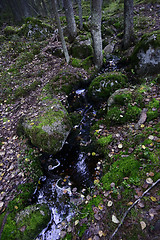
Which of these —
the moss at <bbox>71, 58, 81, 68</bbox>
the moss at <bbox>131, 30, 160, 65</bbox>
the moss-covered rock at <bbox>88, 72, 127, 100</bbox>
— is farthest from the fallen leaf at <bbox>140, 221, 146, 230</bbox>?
the moss at <bbox>71, 58, 81, 68</bbox>

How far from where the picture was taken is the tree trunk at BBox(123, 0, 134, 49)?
7220 millimetres

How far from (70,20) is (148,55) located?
7.47 m

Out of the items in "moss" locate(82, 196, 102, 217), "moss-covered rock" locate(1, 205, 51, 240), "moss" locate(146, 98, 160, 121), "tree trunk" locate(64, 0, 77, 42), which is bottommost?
"moss-covered rock" locate(1, 205, 51, 240)

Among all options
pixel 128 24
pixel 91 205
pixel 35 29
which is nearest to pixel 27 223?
pixel 91 205

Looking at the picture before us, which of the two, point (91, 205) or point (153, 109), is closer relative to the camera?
point (91, 205)

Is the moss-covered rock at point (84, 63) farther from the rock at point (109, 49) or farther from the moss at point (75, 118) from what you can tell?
the moss at point (75, 118)

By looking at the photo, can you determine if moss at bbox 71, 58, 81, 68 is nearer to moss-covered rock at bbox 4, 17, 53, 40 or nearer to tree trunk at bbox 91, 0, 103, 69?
tree trunk at bbox 91, 0, 103, 69

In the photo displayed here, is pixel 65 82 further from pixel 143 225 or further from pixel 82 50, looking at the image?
pixel 143 225

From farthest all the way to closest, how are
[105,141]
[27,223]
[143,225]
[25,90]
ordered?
1. [25,90]
2. [105,141]
3. [27,223]
4. [143,225]

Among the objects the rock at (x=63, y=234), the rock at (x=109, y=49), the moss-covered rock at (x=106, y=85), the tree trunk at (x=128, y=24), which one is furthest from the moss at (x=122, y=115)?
the rock at (x=109, y=49)

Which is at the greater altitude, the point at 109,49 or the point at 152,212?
the point at 109,49

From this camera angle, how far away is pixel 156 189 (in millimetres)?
2596

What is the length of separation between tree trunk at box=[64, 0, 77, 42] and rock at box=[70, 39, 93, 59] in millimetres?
1848

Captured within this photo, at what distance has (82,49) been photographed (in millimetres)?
9453
